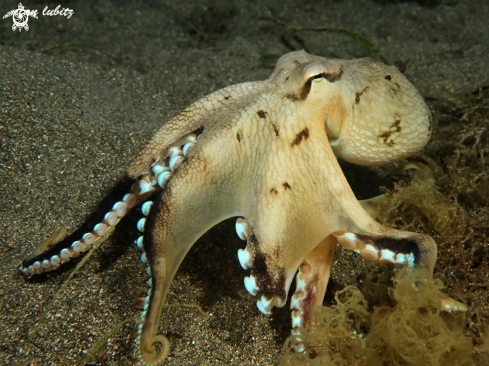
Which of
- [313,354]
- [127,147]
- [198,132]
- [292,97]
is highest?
[292,97]

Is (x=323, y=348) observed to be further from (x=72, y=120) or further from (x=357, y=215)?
(x=72, y=120)

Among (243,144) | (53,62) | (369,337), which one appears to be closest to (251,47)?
(53,62)

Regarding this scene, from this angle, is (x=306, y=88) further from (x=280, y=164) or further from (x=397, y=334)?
(x=397, y=334)

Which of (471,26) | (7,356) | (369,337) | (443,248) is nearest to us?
(369,337)

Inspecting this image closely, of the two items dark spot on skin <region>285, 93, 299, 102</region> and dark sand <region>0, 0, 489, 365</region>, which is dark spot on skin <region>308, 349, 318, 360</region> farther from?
dark spot on skin <region>285, 93, 299, 102</region>

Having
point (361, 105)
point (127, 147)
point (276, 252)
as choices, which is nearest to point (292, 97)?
point (361, 105)
